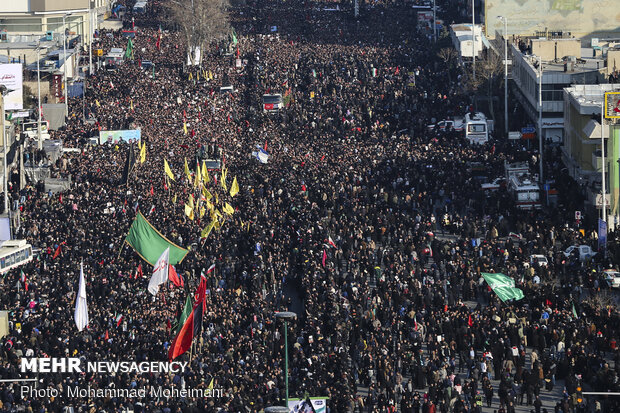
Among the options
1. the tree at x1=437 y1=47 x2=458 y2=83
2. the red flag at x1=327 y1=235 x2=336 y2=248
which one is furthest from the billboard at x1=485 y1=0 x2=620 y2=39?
the red flag at x1=327 y1=235 x2=336 y2=248

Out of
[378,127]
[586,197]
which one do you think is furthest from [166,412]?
[378,127]

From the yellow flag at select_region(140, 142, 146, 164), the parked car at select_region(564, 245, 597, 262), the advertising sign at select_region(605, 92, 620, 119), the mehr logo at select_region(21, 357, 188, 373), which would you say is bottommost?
the mehr logo at select_region(21, 357, 188, 373)

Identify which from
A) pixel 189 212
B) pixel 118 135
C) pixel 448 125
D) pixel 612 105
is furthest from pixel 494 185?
pixel 118 135

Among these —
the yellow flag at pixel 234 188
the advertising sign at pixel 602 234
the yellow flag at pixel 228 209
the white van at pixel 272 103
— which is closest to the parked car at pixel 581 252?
the advertising sign at pixel 602 234

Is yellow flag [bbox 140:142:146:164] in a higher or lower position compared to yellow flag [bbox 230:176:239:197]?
higher

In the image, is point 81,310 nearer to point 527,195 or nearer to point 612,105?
point 527,195

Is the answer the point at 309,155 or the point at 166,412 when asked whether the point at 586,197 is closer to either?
the point at 309,155

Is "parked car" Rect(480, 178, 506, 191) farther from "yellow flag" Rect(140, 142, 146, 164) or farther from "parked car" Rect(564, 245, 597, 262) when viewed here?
"yellow flag" Rect(140, 142, 146, 164)
